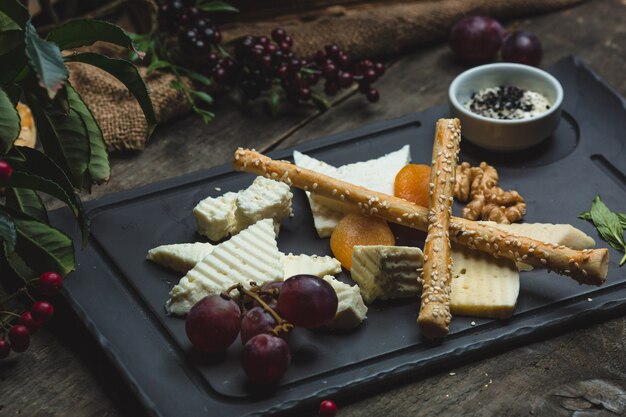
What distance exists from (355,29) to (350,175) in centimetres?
74

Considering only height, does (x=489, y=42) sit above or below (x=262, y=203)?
below

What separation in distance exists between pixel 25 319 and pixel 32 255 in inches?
5.1

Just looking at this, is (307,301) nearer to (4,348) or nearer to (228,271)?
(228,271)

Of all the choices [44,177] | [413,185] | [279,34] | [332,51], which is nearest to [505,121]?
[413,185]

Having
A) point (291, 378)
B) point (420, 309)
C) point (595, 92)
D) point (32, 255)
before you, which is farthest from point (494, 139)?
point (32, 255)

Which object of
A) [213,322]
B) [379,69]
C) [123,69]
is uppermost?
[123,69]

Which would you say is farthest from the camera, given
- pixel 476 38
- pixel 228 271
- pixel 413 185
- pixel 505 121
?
pixel 476 38

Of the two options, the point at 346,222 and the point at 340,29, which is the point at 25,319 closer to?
the point at 346,222

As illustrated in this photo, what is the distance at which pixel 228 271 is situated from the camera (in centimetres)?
156

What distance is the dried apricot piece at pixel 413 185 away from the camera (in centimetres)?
178

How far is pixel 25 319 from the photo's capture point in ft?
4.94

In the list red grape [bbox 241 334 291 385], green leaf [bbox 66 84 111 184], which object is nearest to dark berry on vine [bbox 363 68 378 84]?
green leaf [bbox 66 84 111 184]

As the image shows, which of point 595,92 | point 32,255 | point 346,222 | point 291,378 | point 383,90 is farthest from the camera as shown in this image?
point 383,90

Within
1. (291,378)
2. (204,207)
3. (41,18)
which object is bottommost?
(291,378)
